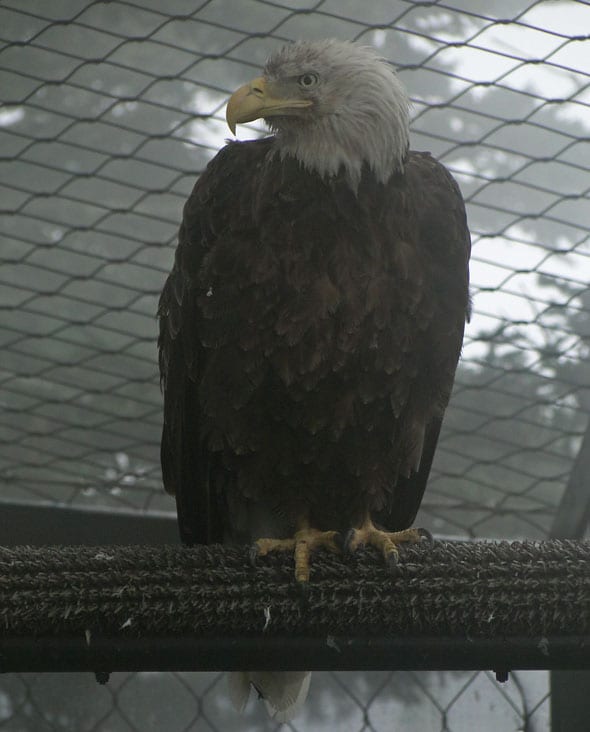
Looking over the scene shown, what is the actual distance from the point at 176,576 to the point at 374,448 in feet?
2.52

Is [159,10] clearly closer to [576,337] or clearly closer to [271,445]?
[271,445]

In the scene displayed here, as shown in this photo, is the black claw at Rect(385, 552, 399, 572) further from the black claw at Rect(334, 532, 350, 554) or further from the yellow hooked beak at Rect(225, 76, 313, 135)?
the yellow hooked beak at Rect(225, 76, 313, 135)

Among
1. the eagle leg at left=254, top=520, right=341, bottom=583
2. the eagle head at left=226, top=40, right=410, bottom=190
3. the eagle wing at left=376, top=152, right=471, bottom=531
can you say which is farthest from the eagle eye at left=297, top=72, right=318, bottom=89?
the eagle leg at left=254, top=520, right=341, bottom=583

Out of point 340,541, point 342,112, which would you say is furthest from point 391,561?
point 342,112

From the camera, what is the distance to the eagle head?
224 cm

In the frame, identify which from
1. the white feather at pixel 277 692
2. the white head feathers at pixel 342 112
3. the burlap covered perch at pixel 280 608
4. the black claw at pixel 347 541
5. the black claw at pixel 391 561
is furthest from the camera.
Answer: the white feather at pixel 277 692

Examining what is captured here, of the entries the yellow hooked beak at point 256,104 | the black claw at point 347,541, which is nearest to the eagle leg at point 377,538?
the black claw at point 347,541

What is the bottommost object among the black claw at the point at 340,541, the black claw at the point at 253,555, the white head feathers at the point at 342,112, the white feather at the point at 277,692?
the white feather at the point at 277,692

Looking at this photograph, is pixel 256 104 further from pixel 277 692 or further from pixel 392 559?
pixel 277 692

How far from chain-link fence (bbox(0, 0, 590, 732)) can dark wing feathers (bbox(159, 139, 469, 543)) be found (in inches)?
21.2

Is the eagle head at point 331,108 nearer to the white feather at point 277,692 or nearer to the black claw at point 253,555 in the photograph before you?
the black claw at point 253,555

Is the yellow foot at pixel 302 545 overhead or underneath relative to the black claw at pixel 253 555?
underneath

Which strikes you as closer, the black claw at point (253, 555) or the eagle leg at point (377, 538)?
the black claw at point (253, 555)

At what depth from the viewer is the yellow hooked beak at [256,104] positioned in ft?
7.42
